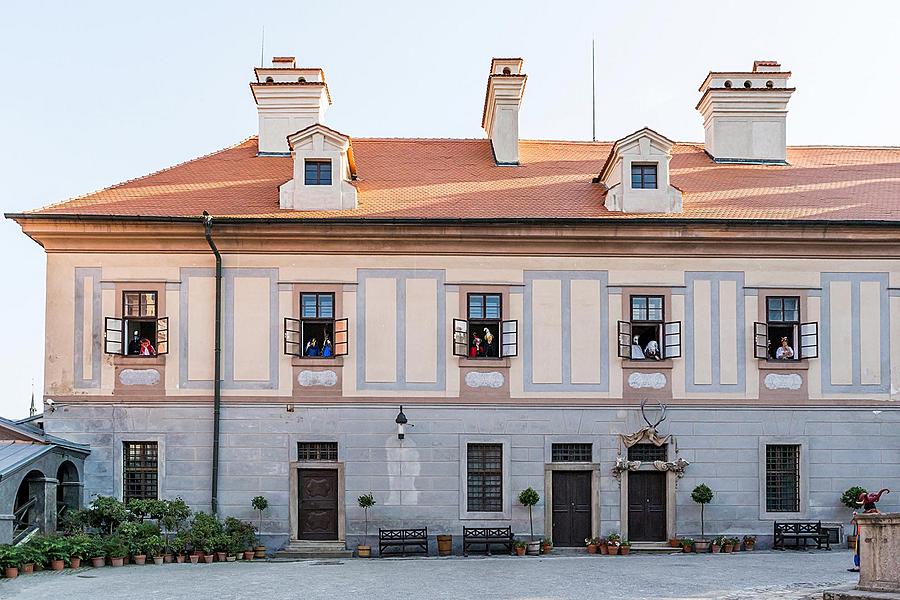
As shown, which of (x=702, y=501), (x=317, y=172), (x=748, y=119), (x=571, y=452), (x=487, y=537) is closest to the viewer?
(x=487, y=537)

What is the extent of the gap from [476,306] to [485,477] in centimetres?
392

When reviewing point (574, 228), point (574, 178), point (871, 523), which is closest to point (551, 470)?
point (574, 228)

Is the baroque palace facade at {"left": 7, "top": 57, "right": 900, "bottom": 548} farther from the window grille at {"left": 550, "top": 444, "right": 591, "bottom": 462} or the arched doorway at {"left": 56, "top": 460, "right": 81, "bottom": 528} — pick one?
the arched doorway at {"left": 56, "top": 460, "right": 81, "bottom": 528}

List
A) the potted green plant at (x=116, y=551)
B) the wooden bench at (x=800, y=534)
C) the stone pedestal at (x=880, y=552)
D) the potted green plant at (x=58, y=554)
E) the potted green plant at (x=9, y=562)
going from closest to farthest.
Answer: the stone pedestal at (x=880, y=552) < the potted green plant at (x=9, y=562) < the potted green plant at (x=58, y=554) < the potted green plant at (x=116, y=551) < the wooden bench at (x=800, y=534)

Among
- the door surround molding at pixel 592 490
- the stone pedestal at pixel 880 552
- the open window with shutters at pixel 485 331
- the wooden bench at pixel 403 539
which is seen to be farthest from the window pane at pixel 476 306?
the stone pedestal at pixel 880 552

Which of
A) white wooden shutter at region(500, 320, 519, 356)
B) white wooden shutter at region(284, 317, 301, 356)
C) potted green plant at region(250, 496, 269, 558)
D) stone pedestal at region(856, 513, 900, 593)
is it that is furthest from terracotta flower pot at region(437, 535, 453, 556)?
stone pedestal at region(856, 513, 900, 593)

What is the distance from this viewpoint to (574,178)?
91.1 feet

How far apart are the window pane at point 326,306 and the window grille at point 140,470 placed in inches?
188

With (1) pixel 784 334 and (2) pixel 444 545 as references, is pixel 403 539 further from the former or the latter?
(1) pixel 784 334

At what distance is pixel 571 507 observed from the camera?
82.1ft

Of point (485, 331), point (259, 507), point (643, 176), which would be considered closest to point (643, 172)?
point (643, 176)

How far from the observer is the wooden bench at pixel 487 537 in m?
24.0

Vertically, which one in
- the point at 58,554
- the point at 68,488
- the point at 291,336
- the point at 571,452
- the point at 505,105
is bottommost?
the point at 58,554

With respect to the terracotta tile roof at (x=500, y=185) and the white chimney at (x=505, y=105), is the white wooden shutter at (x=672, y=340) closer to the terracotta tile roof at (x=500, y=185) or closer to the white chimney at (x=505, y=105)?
the terracotta tile roof at (x=500, y=185)
